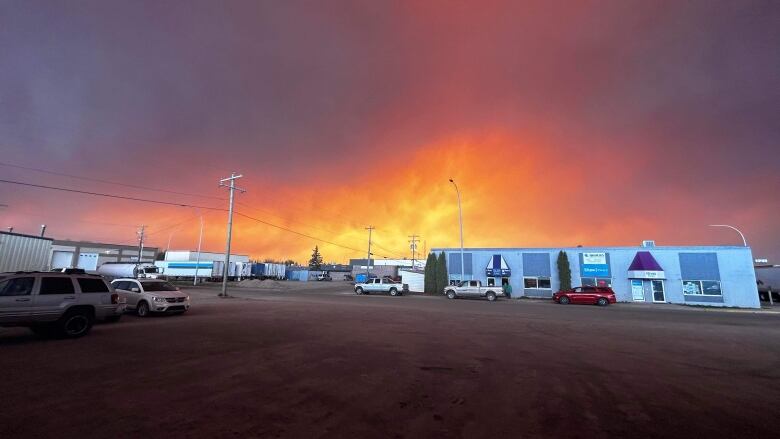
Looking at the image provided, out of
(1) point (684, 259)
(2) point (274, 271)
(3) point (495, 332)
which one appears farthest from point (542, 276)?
(2) point (274, 271)

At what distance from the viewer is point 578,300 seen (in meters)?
32.2

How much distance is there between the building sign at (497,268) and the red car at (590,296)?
8.93 metres

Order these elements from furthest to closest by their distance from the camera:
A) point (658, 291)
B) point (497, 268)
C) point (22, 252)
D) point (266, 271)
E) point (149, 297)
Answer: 1. point (266, 271)
2. point (497, 268)
3. point (658, 291)
4. point (22, 252)
5. point (149, 297)

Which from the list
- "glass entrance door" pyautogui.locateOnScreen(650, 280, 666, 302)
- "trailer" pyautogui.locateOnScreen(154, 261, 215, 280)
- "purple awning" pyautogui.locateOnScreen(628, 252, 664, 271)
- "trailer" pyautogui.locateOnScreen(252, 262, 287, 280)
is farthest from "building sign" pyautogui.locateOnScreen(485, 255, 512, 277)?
"trailer" pyautogui.locateOnScreen(252, 262, 287, 280)

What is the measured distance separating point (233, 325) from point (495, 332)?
9.83 meters

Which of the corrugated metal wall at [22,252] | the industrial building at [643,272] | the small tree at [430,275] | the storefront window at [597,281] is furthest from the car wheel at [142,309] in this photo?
the storefront window at [597,281]

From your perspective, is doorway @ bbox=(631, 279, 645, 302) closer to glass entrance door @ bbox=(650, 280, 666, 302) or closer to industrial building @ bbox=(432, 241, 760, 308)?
industrial building @ bbox=(432, 241, 760, 308)

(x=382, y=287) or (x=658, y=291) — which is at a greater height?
(x=658, y=291)

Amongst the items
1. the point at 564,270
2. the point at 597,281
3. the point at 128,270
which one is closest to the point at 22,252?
the point at 128,270

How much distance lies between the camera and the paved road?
445 cm

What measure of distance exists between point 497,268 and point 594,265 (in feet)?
34.4

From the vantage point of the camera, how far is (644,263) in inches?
1438

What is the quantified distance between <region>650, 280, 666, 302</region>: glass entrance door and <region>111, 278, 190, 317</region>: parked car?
42731 mm

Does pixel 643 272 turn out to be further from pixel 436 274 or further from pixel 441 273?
pixel 436 274
